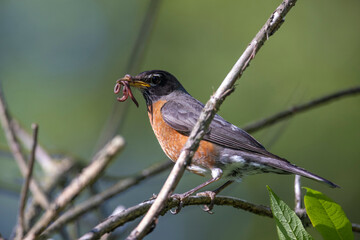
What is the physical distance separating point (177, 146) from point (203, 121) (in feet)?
6.19

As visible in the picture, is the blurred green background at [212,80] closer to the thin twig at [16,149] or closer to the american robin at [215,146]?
the american robin at [215,146]

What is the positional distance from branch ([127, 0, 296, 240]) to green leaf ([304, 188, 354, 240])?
0.51 meters

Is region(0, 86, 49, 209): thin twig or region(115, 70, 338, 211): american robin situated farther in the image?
region(115, 70, 338, 211): american robin

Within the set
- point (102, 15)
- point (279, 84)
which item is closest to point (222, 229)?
point (279, 84)

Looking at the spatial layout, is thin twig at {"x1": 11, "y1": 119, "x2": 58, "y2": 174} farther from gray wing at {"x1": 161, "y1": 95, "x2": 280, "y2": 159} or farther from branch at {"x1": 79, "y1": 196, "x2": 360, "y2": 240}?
branch at {"x1": 79, "y1": 196, "x2": 360, "y2": 240}

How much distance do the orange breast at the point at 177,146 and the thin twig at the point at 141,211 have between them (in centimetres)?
106

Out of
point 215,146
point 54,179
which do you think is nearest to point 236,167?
point 215,146

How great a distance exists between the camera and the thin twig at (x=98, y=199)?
3.03 m

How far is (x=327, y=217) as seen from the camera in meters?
1.84

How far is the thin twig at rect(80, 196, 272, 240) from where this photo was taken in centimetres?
181

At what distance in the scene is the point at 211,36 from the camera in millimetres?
6520

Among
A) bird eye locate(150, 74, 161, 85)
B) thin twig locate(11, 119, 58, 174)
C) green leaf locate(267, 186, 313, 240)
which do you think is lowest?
thin twig locate(11, 119, 58, 174)

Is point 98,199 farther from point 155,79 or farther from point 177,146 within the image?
point 155,79

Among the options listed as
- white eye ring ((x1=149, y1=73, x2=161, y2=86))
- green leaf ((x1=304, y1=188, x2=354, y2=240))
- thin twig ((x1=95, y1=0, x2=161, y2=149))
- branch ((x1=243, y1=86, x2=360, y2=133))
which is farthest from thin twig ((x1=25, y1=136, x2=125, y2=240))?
white eye ring ((x1=149, y1=73, x2=161, y2=86))
